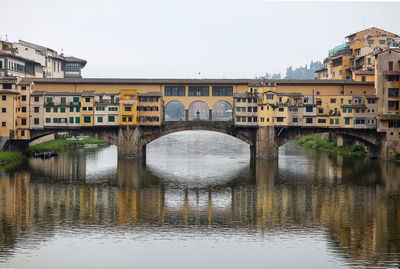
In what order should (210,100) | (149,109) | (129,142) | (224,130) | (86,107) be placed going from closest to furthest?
(86,107), (129,142), (149,109), (224,130), (210,100)

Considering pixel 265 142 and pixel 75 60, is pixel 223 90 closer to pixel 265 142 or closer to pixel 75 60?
pixel 265 142

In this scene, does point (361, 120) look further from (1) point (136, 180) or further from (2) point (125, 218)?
(2) point (125, 218)

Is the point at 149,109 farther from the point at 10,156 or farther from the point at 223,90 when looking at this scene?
the point at 10,156

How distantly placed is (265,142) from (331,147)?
24316mm

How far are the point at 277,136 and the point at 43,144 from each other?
143ft

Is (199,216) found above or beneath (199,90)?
beneath

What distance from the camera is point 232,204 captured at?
53.6m

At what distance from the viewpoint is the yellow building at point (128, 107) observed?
289ft

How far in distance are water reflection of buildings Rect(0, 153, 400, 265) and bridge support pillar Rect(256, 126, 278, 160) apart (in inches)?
464

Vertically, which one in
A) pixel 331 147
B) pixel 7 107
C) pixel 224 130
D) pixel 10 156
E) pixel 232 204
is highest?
pixel 7 107

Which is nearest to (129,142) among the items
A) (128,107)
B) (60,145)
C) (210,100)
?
(128,107)

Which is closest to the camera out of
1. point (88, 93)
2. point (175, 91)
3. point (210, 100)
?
point (88, 93)

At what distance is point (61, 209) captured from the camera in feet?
165

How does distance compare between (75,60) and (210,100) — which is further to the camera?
(75,60)
